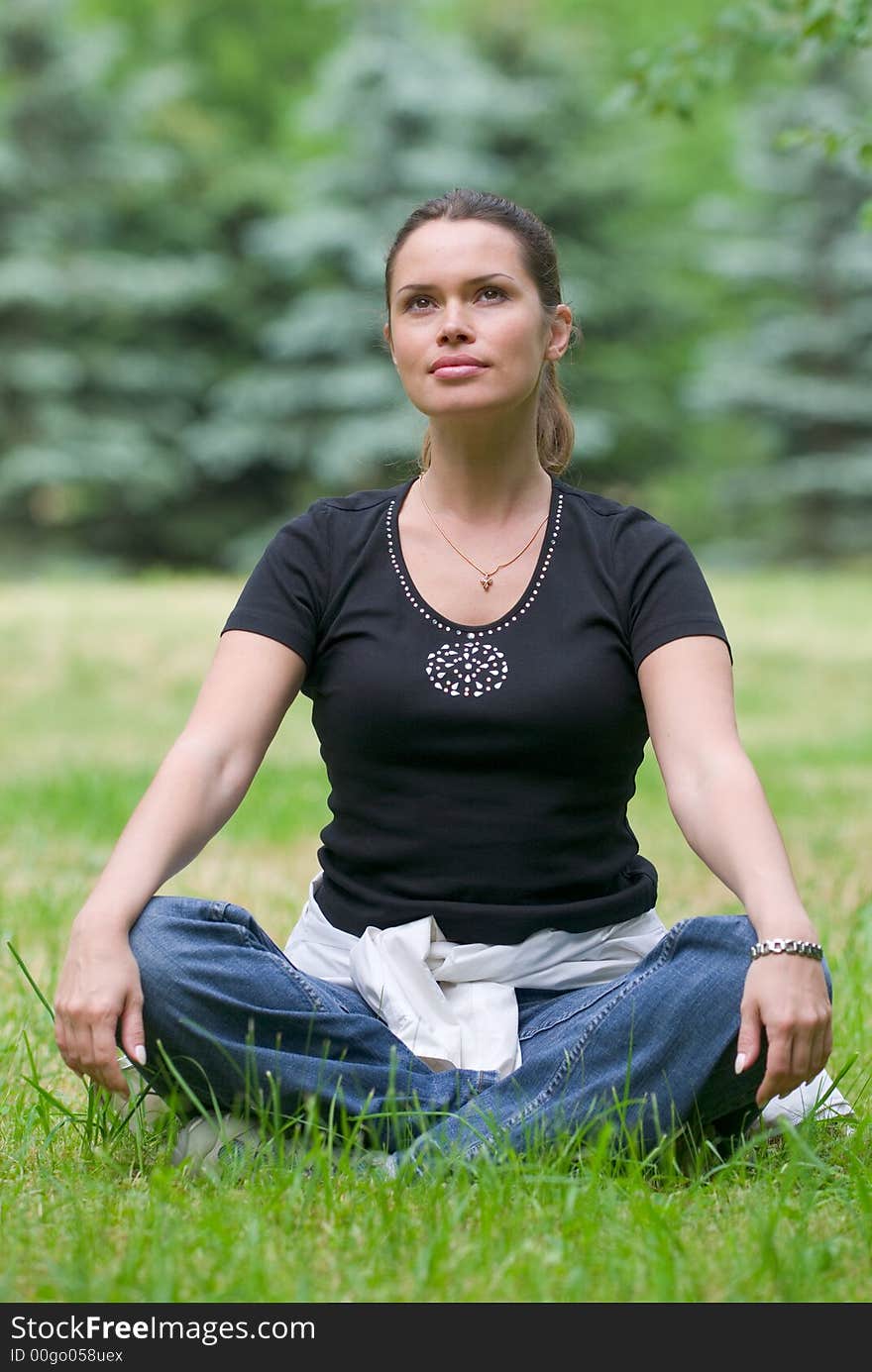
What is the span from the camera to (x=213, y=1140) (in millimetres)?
2430

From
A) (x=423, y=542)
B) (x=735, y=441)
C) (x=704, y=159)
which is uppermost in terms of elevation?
(x=704, y=159)

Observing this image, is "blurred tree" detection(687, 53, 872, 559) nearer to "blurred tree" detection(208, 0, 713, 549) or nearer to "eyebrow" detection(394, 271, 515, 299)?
"blurred tree" detection(208, 0, 713, 549)

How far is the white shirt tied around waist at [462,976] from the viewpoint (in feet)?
8.33

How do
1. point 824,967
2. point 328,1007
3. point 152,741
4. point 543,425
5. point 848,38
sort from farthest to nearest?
point 152,741 < point 848,38 < point 543,425 < point 328,1007 < point 824,967

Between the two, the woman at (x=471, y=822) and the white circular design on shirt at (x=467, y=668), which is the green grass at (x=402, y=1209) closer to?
the woman at (x=471, y=822)

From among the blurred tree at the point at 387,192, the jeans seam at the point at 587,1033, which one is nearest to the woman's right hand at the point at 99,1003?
the jeans seam at the point at 587,1033

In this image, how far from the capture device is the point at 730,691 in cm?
259

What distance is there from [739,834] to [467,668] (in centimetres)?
54

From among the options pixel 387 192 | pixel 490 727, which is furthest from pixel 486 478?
pixel 387 192

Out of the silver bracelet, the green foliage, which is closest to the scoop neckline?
the silver bracelet
